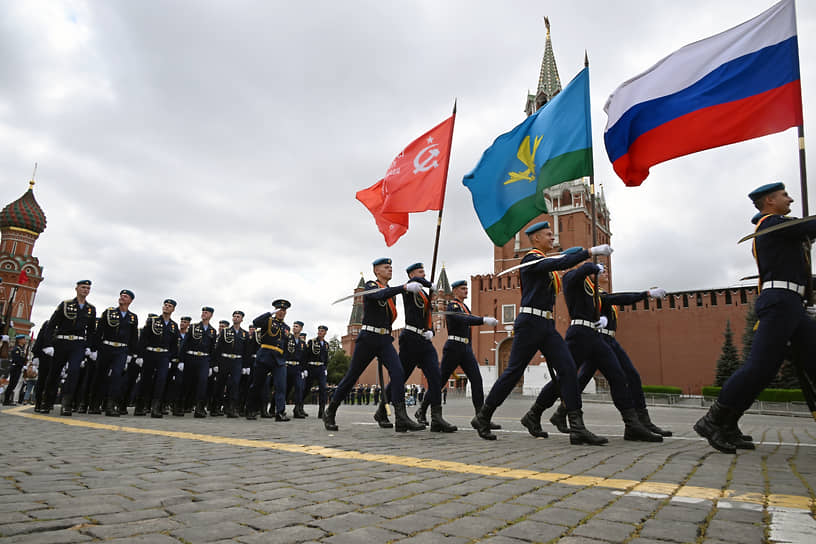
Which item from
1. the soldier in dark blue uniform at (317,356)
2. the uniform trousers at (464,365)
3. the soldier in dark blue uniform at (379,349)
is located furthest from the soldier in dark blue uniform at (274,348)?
the uniform trousers at (464,365)

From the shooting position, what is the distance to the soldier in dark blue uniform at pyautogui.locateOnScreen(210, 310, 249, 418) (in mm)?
10281

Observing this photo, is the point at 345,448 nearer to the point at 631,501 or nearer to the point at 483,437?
the point at 483,437

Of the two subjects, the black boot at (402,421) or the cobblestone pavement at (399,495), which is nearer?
the cobblestone pavement at (399,495)

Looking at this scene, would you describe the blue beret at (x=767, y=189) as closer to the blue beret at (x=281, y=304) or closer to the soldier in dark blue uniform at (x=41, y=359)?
the blue beret at (x=281, y=304)

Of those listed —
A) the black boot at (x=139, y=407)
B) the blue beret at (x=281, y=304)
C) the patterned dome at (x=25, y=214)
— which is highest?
the patterned dome at (x=25, y=214)

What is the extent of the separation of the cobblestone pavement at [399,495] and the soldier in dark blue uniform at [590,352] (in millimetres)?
974

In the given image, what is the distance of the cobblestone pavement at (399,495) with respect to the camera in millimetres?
1829

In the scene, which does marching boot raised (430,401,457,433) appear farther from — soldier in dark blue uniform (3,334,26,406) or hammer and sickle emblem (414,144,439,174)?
soldier in dark blue uniform (3,334,26,406)

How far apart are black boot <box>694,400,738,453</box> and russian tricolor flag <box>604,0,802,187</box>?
262cm

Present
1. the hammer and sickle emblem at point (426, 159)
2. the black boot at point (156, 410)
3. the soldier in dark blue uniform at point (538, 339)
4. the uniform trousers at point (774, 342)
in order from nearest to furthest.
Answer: the uniform trousers at point (774, 342)
the soldier in dark blue uniform at point (538, 339)
the hammer and sickle emblem at point (426, 159)
the black boot at point (156, 410)

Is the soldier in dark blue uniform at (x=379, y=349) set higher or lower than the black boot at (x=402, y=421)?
higher

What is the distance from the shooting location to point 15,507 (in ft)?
6.93

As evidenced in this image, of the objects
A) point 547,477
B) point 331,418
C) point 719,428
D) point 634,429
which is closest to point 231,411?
point 331,418

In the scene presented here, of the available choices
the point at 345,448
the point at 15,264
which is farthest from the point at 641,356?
the point at 15,264
